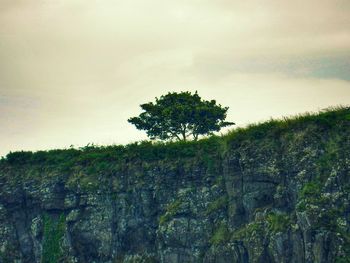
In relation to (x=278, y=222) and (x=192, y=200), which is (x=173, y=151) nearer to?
(x=192, y=200)

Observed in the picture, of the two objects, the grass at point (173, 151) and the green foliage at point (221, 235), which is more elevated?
the grass at point (173, 151)

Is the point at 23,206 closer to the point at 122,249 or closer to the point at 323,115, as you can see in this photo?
the point at 122,249

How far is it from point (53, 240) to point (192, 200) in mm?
11358

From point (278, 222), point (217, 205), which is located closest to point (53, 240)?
point (217, 205)

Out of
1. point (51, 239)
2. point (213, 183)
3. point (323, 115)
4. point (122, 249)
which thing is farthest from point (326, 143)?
point (51, 239)

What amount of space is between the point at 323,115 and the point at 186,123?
1767 centimetres

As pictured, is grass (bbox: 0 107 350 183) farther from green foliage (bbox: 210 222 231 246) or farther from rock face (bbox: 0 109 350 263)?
green foliage (bbox: 210 222 231 246)

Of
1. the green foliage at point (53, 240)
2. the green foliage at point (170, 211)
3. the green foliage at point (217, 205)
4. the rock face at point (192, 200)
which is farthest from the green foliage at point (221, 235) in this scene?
the green foliage at point (53, 240)

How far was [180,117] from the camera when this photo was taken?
62469mm

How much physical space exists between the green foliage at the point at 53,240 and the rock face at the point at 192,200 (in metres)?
0.08

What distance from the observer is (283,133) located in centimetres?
4912

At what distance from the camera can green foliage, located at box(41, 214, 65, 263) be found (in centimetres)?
5491

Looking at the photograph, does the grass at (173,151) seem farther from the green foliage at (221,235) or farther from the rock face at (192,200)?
the green foliage at (221,235)

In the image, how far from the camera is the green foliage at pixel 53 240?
5491 cm
